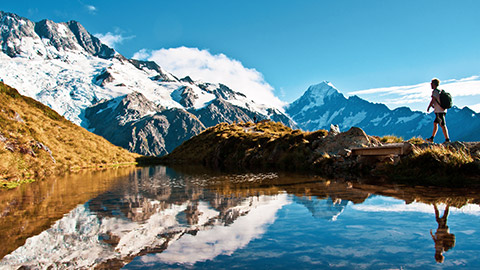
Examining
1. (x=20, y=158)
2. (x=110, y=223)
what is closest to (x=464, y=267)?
(x=110, y=223)

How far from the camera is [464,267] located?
345 centimetres

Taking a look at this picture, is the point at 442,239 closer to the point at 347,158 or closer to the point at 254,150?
the point at 347,158

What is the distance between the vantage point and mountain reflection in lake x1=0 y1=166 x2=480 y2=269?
13.0 ft

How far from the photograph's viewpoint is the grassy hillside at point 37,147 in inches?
622

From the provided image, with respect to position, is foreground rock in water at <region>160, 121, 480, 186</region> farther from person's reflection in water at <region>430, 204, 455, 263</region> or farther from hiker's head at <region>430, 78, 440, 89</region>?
person's reflection in water at <region>430, 204, 455, 263</region>

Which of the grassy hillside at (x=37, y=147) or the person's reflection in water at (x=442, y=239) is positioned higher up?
the grassy hillside at (x=37, y=147)

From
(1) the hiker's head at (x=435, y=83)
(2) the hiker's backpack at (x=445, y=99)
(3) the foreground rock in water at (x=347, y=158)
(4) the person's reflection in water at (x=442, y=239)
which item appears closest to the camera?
(4) the person's reflection in water at (x=442, y=239)

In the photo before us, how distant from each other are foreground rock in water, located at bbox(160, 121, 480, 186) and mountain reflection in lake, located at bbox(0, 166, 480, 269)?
2206mm

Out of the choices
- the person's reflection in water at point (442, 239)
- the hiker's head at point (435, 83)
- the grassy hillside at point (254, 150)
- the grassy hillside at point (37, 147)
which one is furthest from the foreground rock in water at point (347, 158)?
the grassy hillside at point (37, 147)

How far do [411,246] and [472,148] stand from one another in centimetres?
928

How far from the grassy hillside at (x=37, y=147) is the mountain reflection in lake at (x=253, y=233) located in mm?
8818

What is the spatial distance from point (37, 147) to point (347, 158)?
20.8m

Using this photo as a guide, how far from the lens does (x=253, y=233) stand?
5.29m

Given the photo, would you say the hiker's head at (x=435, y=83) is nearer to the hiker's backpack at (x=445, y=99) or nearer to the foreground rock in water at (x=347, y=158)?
the hiker's backpack at (x=445, y=99)
